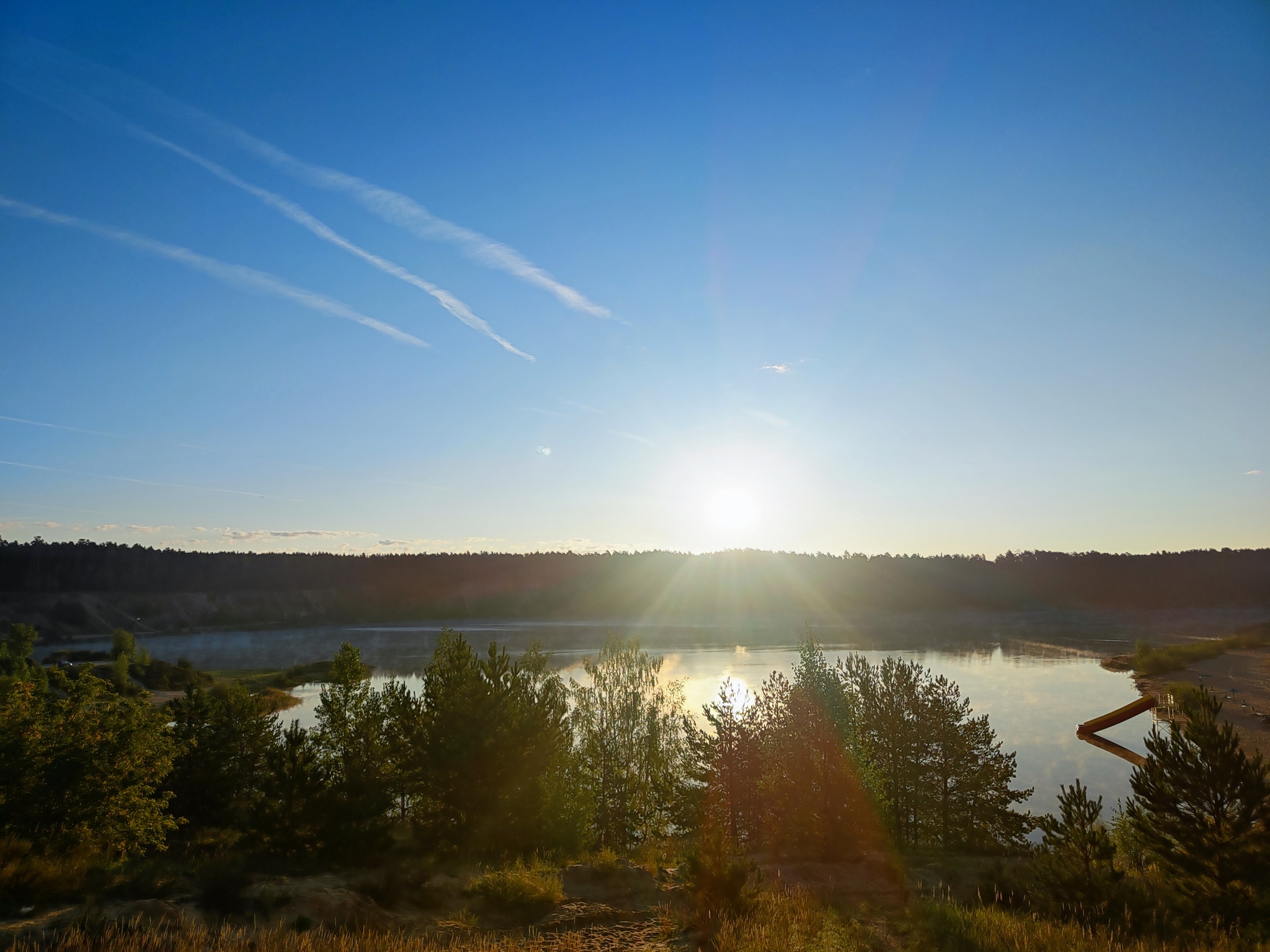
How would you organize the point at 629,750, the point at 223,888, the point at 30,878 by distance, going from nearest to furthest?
the point at 30,878, the point at 223,888, the point at 629,750

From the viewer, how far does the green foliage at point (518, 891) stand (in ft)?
52.1

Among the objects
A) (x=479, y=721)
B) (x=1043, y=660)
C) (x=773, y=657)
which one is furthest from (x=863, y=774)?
(x=1043, y=660)

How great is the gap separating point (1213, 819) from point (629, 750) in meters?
24.4

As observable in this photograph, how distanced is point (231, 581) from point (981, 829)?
185392 millimetres

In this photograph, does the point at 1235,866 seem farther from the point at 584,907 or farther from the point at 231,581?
the point at 231,581

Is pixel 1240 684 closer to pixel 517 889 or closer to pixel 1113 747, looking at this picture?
pixel 1113 747

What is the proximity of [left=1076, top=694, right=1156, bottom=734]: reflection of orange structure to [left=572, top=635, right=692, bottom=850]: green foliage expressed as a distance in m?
32.7

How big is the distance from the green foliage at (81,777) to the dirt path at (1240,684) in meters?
54.8

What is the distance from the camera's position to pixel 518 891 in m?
16.1

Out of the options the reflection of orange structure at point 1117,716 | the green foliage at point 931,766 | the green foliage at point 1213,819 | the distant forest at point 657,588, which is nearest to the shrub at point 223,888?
the green foliage at point 1213,819

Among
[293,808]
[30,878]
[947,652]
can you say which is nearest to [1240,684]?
[947,652]

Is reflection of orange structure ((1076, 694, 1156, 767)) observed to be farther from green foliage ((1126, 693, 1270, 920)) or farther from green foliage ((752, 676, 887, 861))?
green foliage ((1126, 693, 1270, 920))

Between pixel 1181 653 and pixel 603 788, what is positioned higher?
pixel 1181 653

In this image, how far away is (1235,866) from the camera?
15.7 m
